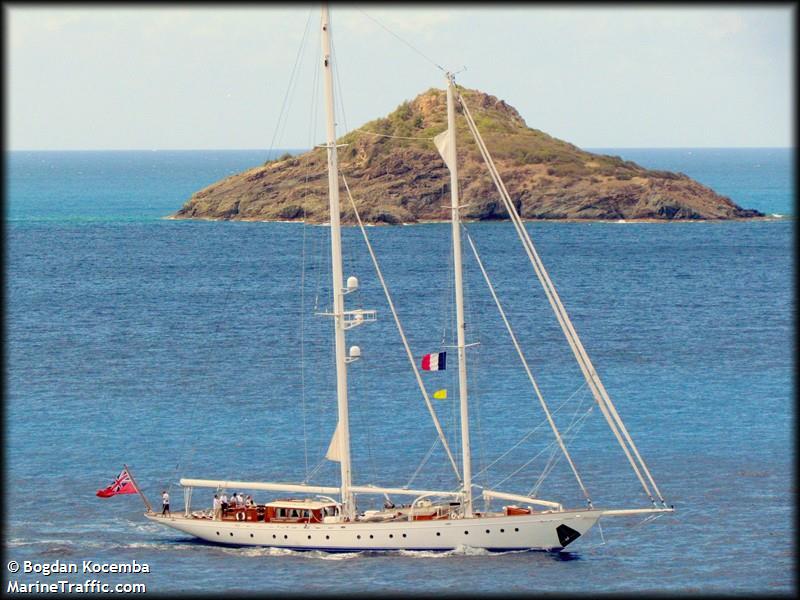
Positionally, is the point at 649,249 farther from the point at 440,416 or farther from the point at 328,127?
the point at 328,127

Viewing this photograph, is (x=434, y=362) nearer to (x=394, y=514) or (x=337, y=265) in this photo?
(x=337, y=265)

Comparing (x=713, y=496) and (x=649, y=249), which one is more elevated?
(x=649, y=249)

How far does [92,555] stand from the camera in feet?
171

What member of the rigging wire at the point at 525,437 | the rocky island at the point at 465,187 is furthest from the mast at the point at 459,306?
the rocky island at the point at 465,187

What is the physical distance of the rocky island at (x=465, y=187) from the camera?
592 ft

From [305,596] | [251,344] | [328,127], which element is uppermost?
[328,127]

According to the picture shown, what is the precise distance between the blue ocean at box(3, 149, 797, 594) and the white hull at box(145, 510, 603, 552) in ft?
1.34

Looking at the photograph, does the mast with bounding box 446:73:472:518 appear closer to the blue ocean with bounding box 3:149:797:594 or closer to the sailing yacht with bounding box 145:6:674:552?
the sailing yacht with bounding box 145:6:674:552

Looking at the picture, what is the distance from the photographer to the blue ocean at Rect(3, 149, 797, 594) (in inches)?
2010

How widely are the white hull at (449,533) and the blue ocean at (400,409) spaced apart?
1.34ft

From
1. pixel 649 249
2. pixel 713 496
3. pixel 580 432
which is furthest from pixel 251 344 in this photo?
pixel 649 249

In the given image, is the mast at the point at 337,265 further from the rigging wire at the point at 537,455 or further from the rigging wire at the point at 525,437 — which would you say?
the rigging wire at the point at 537,455

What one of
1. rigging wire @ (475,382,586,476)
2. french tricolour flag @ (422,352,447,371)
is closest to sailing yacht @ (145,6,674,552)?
french tricolour flag @ (422,352,447,371)

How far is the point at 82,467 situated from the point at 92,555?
13.2 meters
